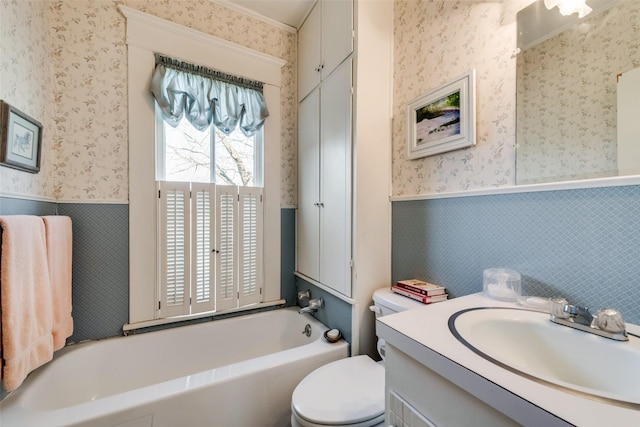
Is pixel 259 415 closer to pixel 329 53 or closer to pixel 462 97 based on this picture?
pixel 462 97

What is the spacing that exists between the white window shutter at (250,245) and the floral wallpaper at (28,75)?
1.08 metres

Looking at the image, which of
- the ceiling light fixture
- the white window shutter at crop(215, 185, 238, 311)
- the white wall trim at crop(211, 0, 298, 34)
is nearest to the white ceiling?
the white wall trim at crop(211, 0, 298, 34)

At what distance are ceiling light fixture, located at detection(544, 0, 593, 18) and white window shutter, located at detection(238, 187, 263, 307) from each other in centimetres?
→ 184

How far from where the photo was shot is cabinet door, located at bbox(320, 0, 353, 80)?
4.94ft

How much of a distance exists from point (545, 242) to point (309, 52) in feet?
6.49

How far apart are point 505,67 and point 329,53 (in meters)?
1.08

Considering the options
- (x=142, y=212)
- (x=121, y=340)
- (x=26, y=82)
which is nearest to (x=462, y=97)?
(x=142, y=212)

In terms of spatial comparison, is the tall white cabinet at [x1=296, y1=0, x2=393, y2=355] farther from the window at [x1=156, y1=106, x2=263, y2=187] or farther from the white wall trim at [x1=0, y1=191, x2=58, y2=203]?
the white wall trim at [x1=0, y1=191, x2=58, y2=203]

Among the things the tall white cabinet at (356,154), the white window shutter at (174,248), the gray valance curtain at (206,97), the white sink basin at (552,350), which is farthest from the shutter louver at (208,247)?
the white sink basin at (552,350)

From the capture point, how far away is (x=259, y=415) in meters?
1.21

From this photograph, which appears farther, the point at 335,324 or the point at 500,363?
the point at 335,324

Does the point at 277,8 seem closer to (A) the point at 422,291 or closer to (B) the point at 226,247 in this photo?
(B) the point at 226,247

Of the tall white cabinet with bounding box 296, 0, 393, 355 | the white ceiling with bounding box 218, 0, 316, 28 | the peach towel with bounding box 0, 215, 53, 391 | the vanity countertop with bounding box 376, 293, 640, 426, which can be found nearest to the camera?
the vanity countertop with bounding box 376, 293, 640, 426

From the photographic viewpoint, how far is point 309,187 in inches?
77.2
